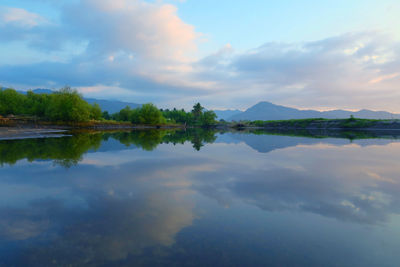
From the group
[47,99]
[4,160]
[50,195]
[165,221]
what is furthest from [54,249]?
[47,99]

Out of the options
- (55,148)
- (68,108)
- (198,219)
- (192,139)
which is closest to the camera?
(198,219)

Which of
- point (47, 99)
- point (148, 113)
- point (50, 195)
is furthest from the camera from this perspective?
point (148, 113)

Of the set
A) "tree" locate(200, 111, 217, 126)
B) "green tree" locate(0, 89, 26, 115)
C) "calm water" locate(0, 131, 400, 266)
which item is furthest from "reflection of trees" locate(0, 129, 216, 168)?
"tree" locate(200, 111, 217, 126)

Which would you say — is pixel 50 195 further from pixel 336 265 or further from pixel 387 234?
pixel 387 234

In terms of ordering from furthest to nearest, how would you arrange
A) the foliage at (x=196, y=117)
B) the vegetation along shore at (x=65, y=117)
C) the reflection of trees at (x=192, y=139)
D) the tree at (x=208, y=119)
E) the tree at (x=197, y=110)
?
the tree at (x=197, y=110)
the foliage at (x=196, y=117)
the tree at (x=208, y=119)
the vegetation along shore at (x=65, y=117)
the reflection of trees at (x=192, y=139)

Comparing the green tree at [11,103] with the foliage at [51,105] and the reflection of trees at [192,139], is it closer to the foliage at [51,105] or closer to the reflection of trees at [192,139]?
the foliage at [51,105]

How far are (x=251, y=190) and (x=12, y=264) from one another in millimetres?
7221

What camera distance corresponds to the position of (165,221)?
5.59 metres

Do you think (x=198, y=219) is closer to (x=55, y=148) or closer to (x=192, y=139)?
(x=55, y=148)

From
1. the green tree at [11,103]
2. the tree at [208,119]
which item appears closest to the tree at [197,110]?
the tree at [208,119]

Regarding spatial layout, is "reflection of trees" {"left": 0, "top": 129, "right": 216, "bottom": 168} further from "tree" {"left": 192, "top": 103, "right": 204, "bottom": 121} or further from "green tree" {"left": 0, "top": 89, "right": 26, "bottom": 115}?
"tree" {"left": 192, "top": 103, "right": 204, "bottom": 121}

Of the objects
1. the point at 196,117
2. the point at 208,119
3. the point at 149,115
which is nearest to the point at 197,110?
the point at 196,117

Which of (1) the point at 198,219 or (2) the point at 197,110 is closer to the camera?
(1) the point at 198,219

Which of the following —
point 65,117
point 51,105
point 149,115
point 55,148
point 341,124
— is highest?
point 51,105
